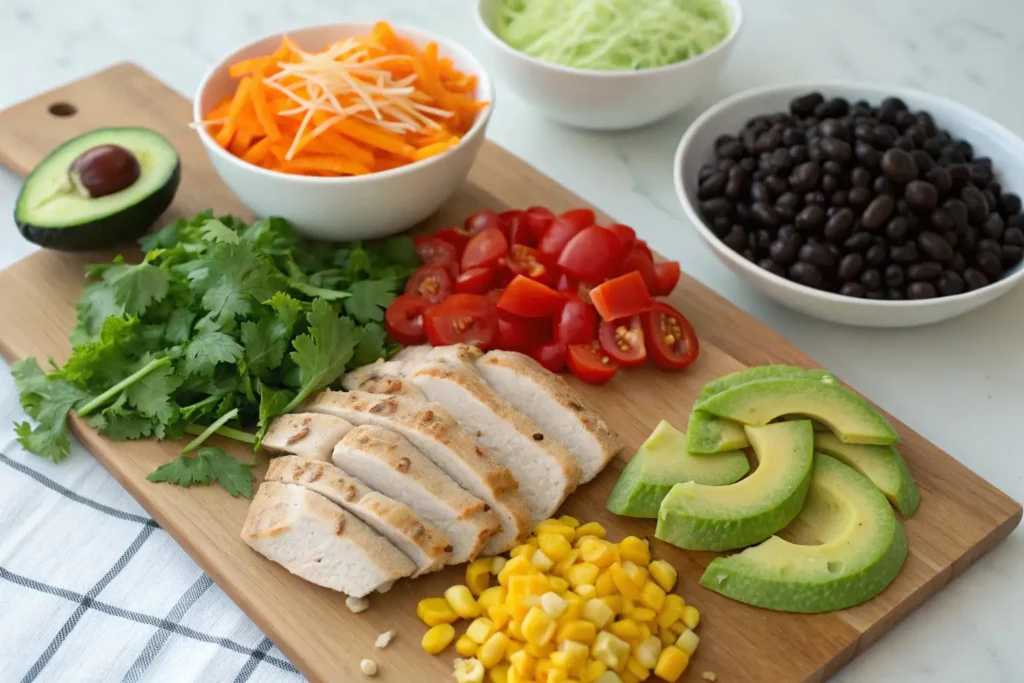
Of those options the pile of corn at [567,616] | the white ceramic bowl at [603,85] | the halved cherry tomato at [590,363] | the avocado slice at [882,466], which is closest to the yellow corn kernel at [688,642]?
the pile of corn at [567,616]

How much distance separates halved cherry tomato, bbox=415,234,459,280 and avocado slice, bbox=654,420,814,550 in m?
1.27

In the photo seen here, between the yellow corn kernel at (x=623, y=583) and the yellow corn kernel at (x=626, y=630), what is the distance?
0.25 ft

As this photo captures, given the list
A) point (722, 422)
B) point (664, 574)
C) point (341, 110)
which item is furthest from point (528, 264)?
point (664, 574)

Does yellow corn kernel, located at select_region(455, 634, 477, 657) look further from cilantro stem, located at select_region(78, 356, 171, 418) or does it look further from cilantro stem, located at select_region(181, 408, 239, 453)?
cilantro stem, located at select_region(78, 356, 171, 418)

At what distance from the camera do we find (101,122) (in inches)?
180

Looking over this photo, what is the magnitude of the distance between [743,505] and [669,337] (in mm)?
810

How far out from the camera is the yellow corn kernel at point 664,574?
2861mm

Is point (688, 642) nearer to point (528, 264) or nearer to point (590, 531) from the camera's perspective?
point (590, 531)

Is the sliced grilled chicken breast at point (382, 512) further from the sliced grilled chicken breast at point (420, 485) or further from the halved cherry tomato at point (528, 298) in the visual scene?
the halved cherry tomato at point (528, 298)

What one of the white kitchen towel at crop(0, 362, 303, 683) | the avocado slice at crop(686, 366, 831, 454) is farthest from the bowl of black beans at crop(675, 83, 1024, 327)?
the white kitchen towel at crop(0, 362, 303, 683)

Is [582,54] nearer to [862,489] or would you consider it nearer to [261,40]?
[261,40]

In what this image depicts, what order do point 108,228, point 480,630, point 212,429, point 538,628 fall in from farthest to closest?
point 108,228
point 212,429
point 480,630
point 538,628

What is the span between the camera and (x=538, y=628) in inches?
103

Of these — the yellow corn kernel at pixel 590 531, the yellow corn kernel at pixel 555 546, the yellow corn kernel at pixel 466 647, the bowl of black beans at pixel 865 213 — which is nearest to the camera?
the yellow corn kernel at pixel 466 647
